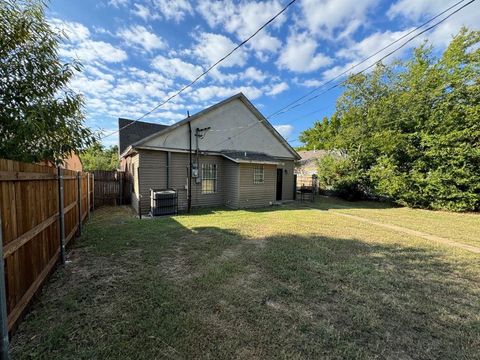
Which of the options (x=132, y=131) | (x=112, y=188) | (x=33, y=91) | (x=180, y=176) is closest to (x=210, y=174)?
(x=180, y=176)

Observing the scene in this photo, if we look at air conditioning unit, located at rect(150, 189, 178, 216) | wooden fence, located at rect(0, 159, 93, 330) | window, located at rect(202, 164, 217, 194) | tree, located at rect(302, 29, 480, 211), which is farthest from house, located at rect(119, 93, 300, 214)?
tree, located at rect(302, 29, 480, 211)

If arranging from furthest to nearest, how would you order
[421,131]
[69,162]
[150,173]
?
[421,131], [69,162], [150,173]

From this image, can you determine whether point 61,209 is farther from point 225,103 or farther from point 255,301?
point 225,103

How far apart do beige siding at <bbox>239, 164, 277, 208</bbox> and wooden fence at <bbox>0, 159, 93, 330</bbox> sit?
7530 mm

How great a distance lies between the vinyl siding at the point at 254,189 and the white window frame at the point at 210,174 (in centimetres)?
144

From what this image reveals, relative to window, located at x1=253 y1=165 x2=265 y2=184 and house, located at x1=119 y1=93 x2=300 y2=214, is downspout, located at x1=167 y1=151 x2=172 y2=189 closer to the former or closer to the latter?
house, located at x1=119 y1=93 x2=300 y2=214

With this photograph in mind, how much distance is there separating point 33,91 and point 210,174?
7.91 m

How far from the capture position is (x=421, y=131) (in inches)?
458

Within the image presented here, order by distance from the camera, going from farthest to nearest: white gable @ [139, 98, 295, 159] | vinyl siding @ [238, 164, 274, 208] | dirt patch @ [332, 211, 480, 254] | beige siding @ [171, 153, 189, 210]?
vinyl siding @ [238, 164, 274, 208]
beige siding @ [171, 153, 189, 210]
white gable @ [139, 98, 295, 159]
dirt patch @ [332, 211, 480, 254]

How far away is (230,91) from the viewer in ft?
39.0

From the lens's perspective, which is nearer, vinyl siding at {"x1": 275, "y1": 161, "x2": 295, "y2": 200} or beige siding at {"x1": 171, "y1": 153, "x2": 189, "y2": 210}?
beige siding at {"x1": 171, "y1": 153, "x2": 189, "y2": 210}

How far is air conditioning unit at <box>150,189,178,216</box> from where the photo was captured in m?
8.53

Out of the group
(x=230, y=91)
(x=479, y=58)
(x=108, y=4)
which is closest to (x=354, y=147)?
(x=479, y=58)

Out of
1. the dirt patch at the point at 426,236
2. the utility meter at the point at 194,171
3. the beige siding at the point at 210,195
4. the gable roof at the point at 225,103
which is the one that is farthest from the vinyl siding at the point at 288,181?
the utility meter at the point at 194,171
